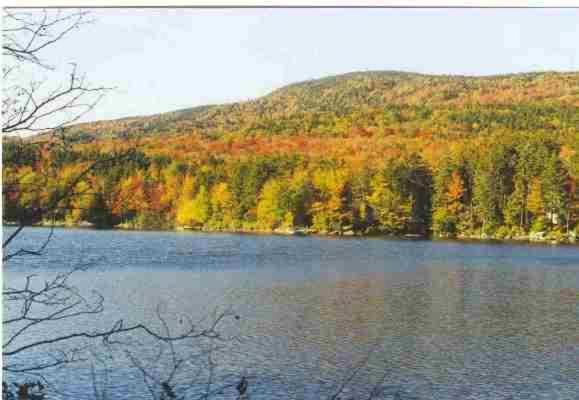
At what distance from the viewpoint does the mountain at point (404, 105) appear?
63000mm

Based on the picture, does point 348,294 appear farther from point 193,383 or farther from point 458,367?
point 193,383

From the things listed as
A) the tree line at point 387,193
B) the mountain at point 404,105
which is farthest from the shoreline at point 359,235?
the mountain at point 404,105

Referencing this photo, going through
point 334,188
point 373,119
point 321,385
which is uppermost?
point 373,119

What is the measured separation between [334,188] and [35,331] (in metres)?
34.7

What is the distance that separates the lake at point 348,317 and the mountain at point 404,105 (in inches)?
1232

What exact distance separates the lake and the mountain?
3130 cm

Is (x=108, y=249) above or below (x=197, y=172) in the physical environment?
below

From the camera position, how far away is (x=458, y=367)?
1188 centimetres

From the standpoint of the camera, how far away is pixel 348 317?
15.8 m

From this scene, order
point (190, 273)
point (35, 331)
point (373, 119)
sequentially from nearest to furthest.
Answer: point (35, 331)
point (190, 273)
point (373, 119)

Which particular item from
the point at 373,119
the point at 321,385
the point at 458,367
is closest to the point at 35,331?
the point at 321,385

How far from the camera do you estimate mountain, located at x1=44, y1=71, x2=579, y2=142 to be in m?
63.0

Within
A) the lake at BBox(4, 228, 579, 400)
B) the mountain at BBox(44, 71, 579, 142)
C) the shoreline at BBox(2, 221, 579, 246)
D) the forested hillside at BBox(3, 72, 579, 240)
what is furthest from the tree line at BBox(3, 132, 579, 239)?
the lake at BBox(4, 228, 579, 400)

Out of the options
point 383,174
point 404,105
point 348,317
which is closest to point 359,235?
Result: point 383,174
